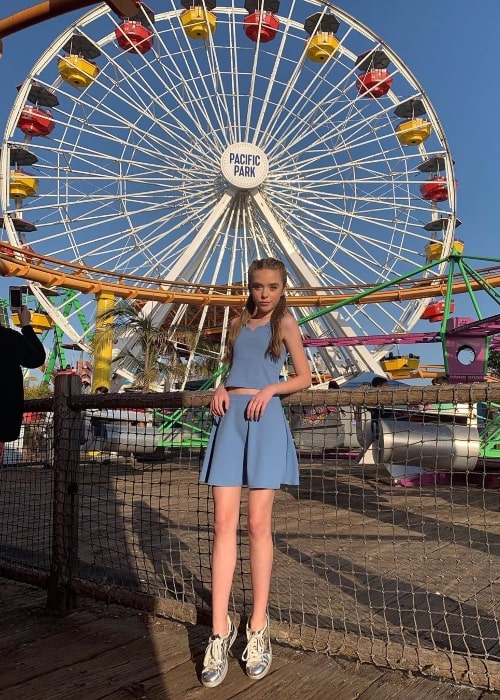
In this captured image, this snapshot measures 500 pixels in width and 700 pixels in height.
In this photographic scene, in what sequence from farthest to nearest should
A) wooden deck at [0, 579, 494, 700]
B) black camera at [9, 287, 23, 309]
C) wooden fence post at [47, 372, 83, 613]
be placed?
black camera at [9, 287, 23, 309] → wooden fence post at [47, 372, 83, 613] → wooden deck at [0, 579, 494, 700]

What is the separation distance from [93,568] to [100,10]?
20.3 m

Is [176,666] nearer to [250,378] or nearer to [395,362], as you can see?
[250,378]

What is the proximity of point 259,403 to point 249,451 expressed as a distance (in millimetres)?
171

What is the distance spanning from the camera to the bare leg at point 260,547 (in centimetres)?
208

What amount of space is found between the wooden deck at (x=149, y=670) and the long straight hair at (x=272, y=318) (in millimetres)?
1078

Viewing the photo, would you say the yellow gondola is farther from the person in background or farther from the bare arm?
the bare arm

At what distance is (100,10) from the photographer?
62.8 feet

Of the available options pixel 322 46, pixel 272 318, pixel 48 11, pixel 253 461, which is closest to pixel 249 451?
pixel 253 461

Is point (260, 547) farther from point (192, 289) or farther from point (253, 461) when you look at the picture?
point (192, 289)

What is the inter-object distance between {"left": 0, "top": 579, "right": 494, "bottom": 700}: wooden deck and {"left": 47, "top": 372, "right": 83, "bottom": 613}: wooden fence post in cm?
17

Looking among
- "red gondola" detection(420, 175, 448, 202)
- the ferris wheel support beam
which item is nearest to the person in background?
the ferris wheel support beam

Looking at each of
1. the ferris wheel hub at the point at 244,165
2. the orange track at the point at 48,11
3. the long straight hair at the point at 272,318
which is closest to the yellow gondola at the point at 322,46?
the ferris wheel hub at the point at 244,165

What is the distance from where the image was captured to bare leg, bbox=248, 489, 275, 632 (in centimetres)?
208

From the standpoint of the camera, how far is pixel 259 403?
2068 mm
